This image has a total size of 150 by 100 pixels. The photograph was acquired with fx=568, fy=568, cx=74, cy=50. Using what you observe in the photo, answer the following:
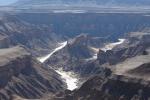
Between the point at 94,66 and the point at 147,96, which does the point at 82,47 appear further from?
the point at 147,96

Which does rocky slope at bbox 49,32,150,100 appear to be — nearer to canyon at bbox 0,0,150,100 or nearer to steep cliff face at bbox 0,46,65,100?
canyon at bbox 0,0,150,100

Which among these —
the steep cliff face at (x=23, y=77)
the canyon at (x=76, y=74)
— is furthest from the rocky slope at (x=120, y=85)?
the steep cliff face at (x=23, y=77)

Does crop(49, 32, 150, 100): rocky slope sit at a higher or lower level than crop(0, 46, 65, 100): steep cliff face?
higher

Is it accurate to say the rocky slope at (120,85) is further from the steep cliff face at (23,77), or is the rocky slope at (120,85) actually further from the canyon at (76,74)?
the steep cliff face at (23,77)

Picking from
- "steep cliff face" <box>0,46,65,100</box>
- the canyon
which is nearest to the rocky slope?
the canyon

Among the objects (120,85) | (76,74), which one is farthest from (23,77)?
(120,85)

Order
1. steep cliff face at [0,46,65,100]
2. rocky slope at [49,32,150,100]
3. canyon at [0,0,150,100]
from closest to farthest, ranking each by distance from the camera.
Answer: rocky slope at [49,32,150,100] → canyon at [0,0,150,100] → steep cliff face at [0,46,65,100]

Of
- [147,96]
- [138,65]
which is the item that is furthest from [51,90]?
[147,96]

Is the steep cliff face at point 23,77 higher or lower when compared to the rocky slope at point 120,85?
lower

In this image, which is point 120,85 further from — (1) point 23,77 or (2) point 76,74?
(2) point 76,74
